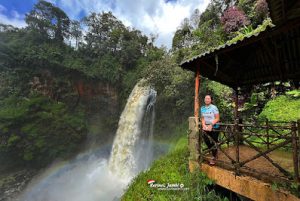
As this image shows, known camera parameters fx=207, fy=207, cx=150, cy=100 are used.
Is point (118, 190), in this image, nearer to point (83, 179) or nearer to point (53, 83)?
→ point (83, 179)

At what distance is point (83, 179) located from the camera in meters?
20.1

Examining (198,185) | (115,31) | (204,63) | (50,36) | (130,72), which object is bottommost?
(198,185)

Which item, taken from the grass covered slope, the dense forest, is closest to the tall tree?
the dense forest

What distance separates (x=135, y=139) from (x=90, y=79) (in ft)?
33.2

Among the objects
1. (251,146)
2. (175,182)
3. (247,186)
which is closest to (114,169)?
(175,182)

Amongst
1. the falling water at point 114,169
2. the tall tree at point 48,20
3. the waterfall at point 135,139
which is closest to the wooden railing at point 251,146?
the falling water at point 114,169

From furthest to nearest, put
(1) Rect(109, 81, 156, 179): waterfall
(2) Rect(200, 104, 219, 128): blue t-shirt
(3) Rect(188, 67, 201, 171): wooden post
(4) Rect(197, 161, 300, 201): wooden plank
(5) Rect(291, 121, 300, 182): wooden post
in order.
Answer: (1) Rect(109, 81, 156, 179): waterfall, (2) Rect(200, 104, 219, 128): blue t-shirt, (3) Rect(188, 67, 201, 171): wooden post, (4) Rect(197, 161, 300, 201): wooden plank, (5) Rect(291, 121, 300, 182): wooden post

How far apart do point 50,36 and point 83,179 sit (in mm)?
18265

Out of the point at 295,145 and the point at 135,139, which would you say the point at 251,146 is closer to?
the point at 295,145

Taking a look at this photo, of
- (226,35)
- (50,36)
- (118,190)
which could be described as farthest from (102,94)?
(226,35)

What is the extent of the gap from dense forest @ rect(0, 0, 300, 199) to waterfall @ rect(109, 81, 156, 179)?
1174mm

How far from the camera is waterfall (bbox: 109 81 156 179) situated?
59.7ft

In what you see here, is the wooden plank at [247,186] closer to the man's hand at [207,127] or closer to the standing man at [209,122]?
the standing man at [209,122]

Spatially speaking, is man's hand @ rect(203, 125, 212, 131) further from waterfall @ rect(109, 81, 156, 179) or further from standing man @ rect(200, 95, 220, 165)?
waterfall @ rect(109, 81, 156, 179)
